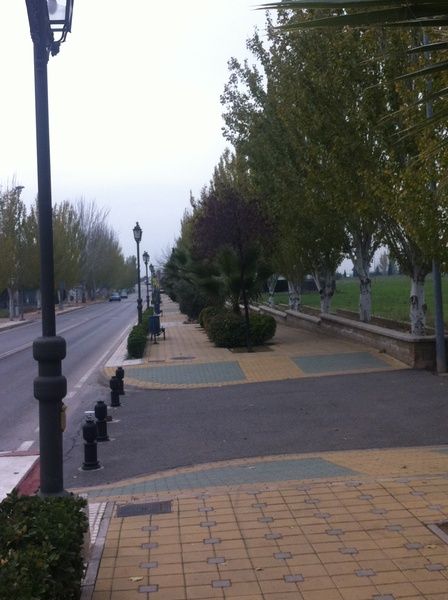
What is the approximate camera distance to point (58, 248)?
232ft

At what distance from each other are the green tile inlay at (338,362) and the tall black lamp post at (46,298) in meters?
12.9

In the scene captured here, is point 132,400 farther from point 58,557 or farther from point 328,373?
point 58,557

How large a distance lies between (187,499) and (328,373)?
10.6 metres

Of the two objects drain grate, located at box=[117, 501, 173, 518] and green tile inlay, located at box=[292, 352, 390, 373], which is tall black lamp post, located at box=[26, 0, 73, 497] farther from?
green tile inlay, located at box=[292, 352, 390, 373]

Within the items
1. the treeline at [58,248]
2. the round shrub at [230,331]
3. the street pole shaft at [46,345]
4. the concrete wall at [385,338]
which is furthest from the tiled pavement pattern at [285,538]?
the treeline at [58,248]

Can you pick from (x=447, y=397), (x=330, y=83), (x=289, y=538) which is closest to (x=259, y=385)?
(x=447, y=397)

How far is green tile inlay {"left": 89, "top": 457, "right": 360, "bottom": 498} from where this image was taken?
8.42 metres

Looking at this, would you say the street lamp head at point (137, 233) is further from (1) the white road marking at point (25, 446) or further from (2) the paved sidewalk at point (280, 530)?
(2) the paved sidewalk at point (280, 530)

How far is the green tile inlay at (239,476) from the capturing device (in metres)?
8.42

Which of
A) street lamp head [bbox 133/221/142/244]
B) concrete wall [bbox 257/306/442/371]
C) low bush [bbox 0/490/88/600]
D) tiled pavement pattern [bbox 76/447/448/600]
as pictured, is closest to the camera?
low bush [bbox 0/490/88/600]

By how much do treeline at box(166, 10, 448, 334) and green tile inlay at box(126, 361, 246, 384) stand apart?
437 cm

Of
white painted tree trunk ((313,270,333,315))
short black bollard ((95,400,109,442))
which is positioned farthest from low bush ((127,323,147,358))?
short black bollard ((95,400,109,442))

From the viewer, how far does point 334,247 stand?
2492 centimetres

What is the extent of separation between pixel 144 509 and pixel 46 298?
2.56 m
